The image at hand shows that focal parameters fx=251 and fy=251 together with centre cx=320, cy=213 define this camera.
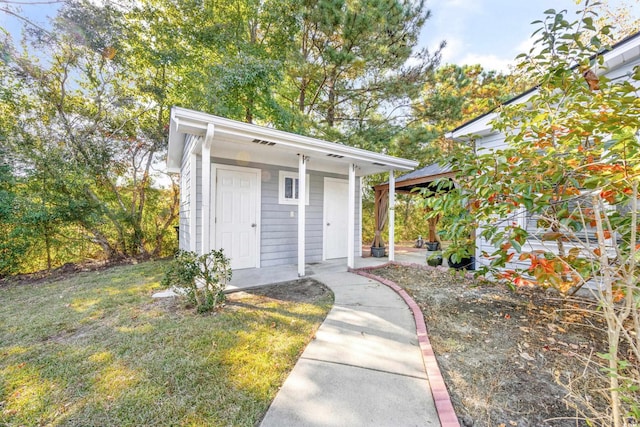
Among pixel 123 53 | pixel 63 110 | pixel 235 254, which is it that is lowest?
pixel 235 254

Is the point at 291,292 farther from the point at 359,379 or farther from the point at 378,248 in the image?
the point at 378,248

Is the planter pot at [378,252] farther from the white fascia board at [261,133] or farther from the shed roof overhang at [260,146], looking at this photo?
the white fascia board at [261,133]

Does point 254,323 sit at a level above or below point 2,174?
below

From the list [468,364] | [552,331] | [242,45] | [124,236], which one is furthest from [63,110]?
[552,331]

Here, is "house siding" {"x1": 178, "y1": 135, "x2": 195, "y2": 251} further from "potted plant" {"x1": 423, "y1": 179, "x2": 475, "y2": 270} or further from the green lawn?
"potted plant" {"x1": 423, "y1": 179, "x2": 475, "y2": 270}

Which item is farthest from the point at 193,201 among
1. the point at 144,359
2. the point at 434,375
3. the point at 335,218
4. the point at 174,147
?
the point at 434,375

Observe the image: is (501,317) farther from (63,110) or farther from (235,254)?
(63,110)

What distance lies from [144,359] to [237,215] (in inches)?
122

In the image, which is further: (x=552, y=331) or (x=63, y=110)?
(x=63, y=110)

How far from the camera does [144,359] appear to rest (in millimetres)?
2174

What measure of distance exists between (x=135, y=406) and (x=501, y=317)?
367 centimetres

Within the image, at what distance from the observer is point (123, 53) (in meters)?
7.54

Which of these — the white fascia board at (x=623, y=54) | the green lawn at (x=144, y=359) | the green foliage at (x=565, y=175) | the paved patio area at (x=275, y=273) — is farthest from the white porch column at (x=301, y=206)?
the white fascia board at (x=623, y=54)

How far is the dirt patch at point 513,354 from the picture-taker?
165 centimetres
